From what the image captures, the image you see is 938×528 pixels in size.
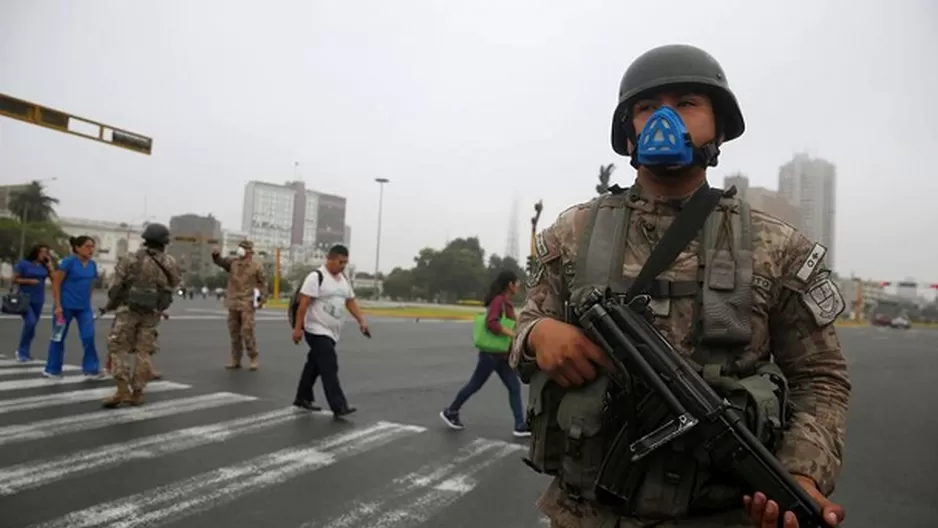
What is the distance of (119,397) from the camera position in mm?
6461

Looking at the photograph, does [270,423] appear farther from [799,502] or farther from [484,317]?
[799,502]

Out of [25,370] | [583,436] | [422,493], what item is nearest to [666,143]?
[583,436]

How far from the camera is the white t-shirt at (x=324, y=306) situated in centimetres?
688

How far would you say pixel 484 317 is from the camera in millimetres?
6719

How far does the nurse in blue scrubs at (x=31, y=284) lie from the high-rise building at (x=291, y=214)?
79135 millimetres

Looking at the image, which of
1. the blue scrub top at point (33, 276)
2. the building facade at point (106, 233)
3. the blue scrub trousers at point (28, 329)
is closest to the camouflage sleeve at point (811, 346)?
the blue scrub trousers at point (28, 329)

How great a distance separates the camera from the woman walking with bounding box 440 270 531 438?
6.46 meters

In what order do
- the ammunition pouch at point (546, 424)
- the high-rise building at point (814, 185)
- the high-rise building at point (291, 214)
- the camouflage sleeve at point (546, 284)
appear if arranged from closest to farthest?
1. the ammunition pouch at point (546, 424)
2. the camouflage sleeve at point (546, 284)
3. the high-rise building at point (814, 185)
4. the high-rise building at point (291, 214)

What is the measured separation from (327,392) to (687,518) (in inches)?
220

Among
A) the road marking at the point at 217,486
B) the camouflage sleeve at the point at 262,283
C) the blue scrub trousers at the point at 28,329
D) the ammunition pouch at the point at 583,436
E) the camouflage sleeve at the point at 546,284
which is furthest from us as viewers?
the camouflage sleeve at the point at 262,283

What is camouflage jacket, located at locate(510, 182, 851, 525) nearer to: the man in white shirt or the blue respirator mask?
the blue respirator mask

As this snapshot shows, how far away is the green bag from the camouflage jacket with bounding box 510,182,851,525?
4.78 m

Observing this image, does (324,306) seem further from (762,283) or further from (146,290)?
(762,283)

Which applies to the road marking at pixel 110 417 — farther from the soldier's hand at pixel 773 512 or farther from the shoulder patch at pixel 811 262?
the shoulder patch at pixel 811 262
